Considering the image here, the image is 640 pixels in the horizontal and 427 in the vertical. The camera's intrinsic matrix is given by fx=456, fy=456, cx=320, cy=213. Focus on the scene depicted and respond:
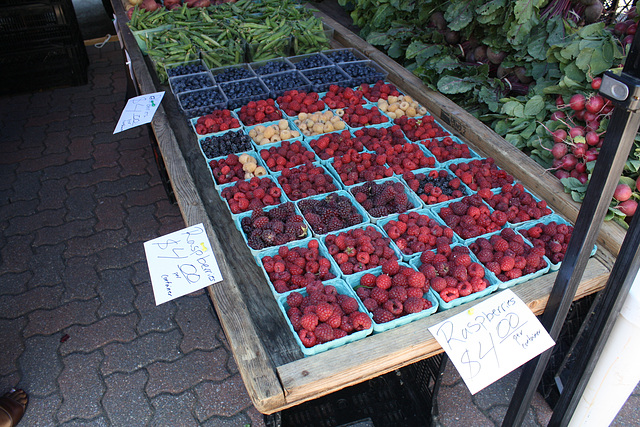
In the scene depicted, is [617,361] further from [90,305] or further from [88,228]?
[88,228]

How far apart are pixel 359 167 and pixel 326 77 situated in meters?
1.12

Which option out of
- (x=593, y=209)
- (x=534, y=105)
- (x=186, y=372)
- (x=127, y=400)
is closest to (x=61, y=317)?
(x=127, y=400)

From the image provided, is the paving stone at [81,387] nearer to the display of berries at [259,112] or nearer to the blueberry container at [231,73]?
the display of berries at [259,112]

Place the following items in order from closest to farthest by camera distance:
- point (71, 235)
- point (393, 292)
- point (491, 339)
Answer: point (491, 339) < point (393, 292) < point (71, 235)

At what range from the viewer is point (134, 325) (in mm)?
2859

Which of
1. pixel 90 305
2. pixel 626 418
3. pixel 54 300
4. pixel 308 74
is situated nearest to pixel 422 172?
pixel 308 74

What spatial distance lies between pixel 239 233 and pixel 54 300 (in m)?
1.75

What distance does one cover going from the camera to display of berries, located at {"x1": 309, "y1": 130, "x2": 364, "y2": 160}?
2434mm

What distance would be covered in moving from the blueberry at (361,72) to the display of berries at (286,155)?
3.13ft

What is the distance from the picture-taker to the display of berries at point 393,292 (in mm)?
1590

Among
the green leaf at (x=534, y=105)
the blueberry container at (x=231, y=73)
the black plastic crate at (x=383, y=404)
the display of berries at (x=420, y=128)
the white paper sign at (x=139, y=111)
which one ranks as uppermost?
the green leaf at (x=534, y=105)

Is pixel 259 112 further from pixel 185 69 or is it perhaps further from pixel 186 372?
pixel 186 372

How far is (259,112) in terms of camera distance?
273 cm

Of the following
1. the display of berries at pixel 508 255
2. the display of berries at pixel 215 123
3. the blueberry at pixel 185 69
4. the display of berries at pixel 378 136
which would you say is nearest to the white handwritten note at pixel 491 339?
the display of berries at pixel 508 255
